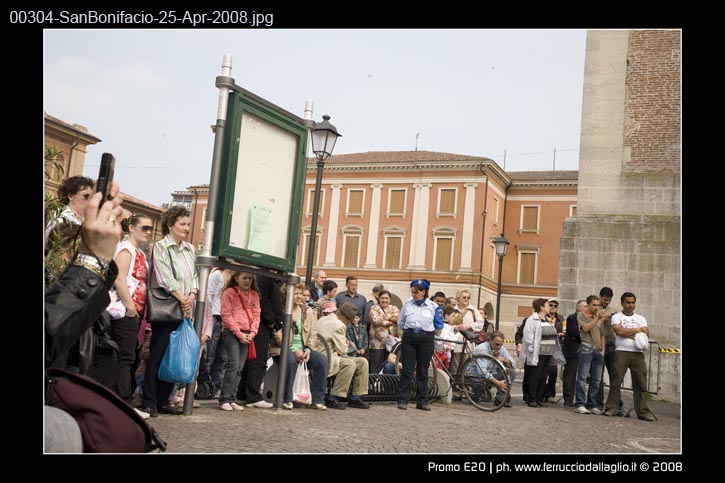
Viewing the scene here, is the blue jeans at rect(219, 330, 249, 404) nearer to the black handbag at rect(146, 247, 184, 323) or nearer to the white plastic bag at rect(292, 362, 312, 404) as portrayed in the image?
the white plastic bag at rect(292, 362, 312, 404)

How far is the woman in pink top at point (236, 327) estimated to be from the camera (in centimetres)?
812

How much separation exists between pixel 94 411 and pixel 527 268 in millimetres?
60437

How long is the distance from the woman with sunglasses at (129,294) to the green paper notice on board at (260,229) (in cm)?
113

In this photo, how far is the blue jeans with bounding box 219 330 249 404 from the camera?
812 centimetres

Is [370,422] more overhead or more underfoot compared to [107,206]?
more underfoot

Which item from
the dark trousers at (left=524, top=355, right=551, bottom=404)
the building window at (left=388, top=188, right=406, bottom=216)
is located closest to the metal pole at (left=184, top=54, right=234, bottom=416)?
the dark trousers at (left=524, top=355, right=551, bottom=404)

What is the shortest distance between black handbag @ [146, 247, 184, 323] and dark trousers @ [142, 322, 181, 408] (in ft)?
0.46

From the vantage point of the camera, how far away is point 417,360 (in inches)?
414

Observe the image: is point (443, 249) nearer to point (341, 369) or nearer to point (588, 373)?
point (588, 373)

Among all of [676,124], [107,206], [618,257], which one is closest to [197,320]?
[107,206]
